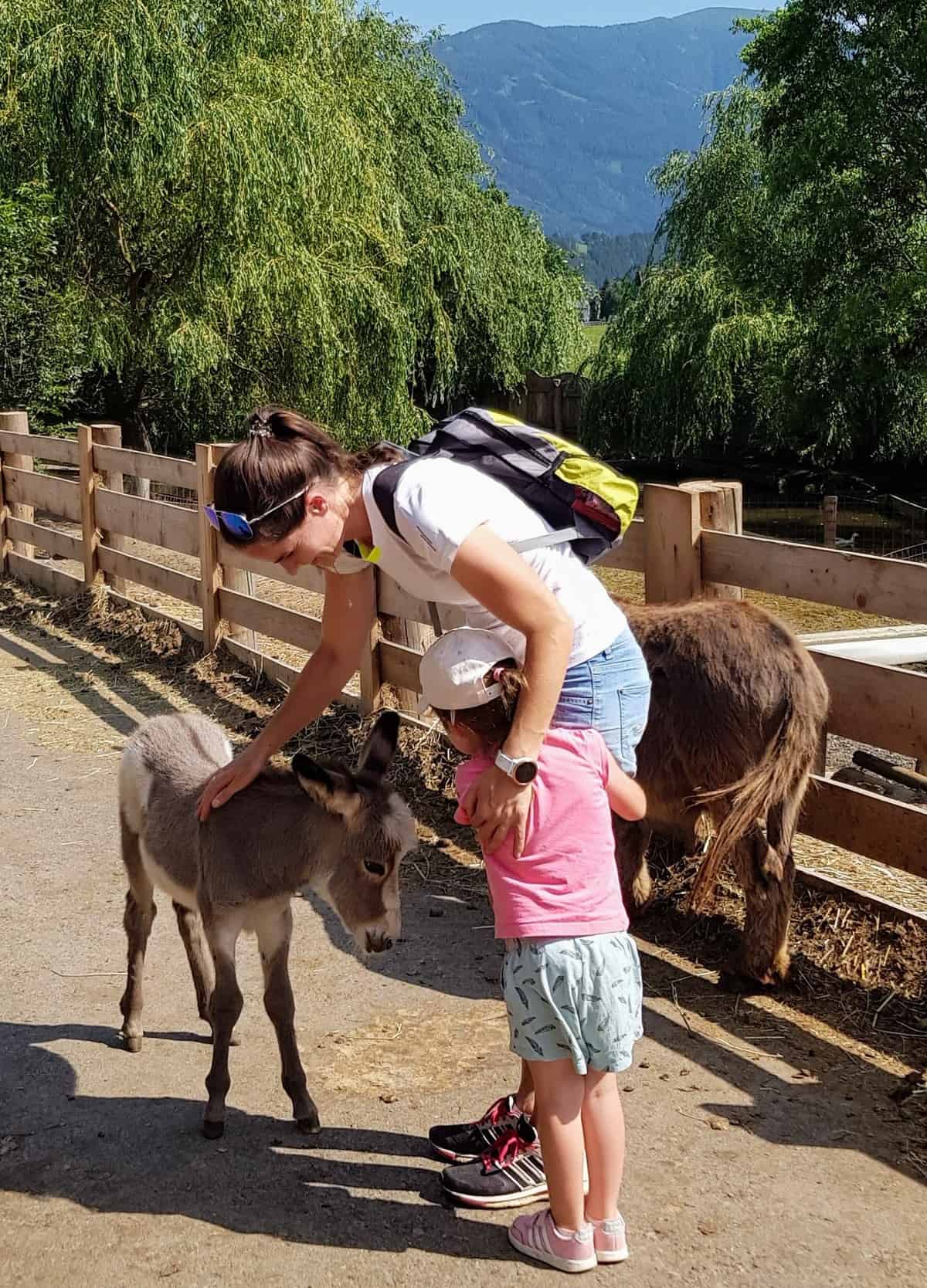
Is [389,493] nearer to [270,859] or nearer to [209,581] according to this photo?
[270,859]

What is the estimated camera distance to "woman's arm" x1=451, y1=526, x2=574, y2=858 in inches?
90.4

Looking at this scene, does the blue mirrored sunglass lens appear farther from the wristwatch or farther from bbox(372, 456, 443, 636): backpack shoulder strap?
the wristwatch

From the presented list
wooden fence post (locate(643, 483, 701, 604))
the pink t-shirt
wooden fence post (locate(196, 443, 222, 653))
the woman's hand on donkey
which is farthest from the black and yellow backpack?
wooden fence post (locate(196, 443, 222, 653))

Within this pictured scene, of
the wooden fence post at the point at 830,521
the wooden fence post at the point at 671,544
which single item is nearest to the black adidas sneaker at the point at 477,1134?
the wooden fence post at the point at 671,544

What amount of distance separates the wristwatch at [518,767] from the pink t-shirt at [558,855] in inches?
5.7

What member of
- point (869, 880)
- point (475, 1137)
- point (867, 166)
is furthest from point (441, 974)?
point (867, 166)

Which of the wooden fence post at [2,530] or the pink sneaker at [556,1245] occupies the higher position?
the wooden fence post at [2,530]

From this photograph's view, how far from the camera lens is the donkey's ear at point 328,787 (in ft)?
9.70

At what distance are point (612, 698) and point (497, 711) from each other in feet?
0.94

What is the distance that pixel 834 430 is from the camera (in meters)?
19.7

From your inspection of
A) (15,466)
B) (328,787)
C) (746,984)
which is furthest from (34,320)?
(328,787)

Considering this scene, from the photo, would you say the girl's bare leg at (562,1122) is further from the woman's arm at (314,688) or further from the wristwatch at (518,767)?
the woman's arm at (314,688)

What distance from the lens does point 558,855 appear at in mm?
2568

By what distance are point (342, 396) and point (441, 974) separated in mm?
13395
